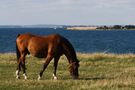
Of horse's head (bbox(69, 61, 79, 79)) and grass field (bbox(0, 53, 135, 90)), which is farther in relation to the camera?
horse's head (bbox(69, 61, 79, 79))

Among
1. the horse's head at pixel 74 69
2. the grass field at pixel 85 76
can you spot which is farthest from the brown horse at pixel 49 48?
the grass field at pixel 85 76

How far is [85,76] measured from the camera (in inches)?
846

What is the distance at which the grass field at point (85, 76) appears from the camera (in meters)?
17.1

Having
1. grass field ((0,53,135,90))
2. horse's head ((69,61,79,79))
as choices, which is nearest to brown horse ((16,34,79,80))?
horse's head ((69,61,79,79))

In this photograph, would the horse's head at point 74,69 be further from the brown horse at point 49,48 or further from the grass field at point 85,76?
the grass field at point 85,76

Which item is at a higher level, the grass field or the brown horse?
the brown horse

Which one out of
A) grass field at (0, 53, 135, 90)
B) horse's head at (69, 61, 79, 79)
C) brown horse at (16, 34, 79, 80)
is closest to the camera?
grass field at (0, 53, 135, 90)

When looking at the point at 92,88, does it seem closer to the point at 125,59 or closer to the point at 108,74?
the point at 108,74

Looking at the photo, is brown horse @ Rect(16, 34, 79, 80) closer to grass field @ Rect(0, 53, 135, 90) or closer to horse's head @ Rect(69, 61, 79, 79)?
horse's head @ Rect(69, 61, 79, 79)

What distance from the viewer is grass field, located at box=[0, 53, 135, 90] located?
17125mm

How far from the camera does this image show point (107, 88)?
656 inches

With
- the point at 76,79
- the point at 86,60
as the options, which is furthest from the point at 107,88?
the point at 86,60

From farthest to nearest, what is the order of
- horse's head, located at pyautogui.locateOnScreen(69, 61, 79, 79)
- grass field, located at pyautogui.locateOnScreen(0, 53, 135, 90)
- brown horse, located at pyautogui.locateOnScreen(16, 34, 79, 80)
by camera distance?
brown horse, located at pyautogui.locateOnScreen(16, 34, 79, 80), horse's head, located at pyautogui.locateOnScreen(69, 61, 79, 79), grass field, located at pyautogui.locateOnScreen(0, 53, 135, 90)

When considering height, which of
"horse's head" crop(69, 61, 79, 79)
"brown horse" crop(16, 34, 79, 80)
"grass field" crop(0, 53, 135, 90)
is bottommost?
"grass field" crop(0, 53, 135, 90)
